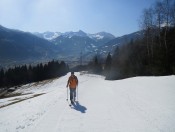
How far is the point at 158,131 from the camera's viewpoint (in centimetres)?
1065

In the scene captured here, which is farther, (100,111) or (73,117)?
(100,111)

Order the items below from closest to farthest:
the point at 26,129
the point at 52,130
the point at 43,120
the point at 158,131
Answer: the point at 158,131 → the point at 52,130 → the point at 26,129 → the point at 43,120

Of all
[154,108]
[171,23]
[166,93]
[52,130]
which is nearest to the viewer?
[52,130]

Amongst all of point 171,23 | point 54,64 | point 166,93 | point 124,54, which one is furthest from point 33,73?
point 166,93

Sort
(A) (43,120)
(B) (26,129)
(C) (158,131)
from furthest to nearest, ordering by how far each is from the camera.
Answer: (A) (43,120)
(B) (26,129)
(C) (158,131)

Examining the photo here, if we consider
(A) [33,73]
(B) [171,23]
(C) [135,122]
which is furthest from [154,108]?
(A) [33,73]

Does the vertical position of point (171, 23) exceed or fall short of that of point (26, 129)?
it exceeds it

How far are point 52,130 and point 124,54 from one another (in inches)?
3449

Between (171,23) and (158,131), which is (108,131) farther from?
(171,23)

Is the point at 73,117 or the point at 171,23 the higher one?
the point at 171,23

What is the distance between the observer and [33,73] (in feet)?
489

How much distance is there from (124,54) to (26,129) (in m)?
87.2

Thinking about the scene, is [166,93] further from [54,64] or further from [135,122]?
[54,64]

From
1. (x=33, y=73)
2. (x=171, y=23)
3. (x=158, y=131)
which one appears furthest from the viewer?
(x=33, y=73)
